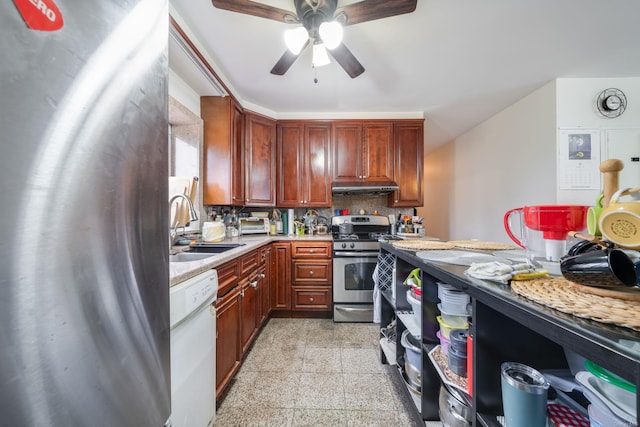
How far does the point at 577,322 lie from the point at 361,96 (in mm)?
2744

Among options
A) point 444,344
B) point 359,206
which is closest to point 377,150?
point 359,206

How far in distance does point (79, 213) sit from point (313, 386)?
166cm

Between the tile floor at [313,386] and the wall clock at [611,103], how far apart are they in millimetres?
3259

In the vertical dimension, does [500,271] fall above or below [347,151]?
below

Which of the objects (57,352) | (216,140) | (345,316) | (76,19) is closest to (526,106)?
(345,316)

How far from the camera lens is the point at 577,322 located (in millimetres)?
373

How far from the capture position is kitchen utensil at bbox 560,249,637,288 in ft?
1.41

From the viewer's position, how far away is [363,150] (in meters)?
3.00

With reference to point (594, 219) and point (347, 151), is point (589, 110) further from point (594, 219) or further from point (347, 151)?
point (594, 219)

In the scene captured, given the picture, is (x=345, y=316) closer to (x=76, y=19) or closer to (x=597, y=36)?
(x=76, y=19)

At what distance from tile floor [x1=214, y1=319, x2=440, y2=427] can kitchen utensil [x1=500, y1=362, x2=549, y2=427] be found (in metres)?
0.94

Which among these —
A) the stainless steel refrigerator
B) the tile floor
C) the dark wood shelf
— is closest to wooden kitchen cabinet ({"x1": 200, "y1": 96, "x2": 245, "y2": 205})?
the tile floor

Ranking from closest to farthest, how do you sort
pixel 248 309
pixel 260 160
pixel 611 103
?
pixel 248 309
pixel 611 103
pixel 260 160

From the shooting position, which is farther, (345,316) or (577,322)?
(345,316)
